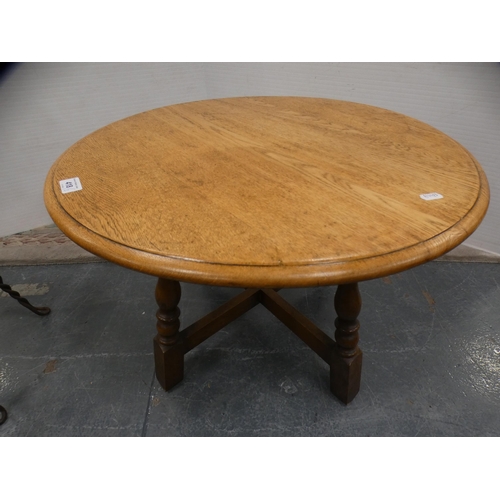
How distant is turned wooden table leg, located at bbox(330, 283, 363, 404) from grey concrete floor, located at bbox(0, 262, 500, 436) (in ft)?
0.25

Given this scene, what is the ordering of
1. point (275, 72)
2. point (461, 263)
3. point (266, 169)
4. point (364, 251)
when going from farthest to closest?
point (275, 72) → point (461, 263) → point (266, 169) → point (364, 251)

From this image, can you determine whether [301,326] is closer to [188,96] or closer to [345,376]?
[345,376]

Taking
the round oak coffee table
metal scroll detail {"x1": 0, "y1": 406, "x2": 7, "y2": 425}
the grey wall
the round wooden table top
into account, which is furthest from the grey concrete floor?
the round wooden table top

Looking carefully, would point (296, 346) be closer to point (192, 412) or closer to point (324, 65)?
point (192, 412)

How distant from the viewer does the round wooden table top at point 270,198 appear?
93cm

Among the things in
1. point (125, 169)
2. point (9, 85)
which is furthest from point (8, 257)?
point (125, 169)

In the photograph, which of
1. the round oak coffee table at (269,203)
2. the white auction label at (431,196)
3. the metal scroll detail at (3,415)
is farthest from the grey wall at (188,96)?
the metal scroll detail at (3,415)

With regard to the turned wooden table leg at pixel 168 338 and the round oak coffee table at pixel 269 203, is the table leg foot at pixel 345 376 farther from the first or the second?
the turned wooden table leg at pixel 168 338

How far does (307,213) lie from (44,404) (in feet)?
4.09

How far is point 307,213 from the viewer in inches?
42.3

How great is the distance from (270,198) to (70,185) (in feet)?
1.93

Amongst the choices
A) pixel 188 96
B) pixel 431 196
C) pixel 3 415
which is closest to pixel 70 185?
pixel 3 415

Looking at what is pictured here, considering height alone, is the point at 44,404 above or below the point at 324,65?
below

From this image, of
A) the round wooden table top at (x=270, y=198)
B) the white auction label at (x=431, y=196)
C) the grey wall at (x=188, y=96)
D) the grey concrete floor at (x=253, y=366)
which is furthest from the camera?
the grey wall at (x=188, y=96)
